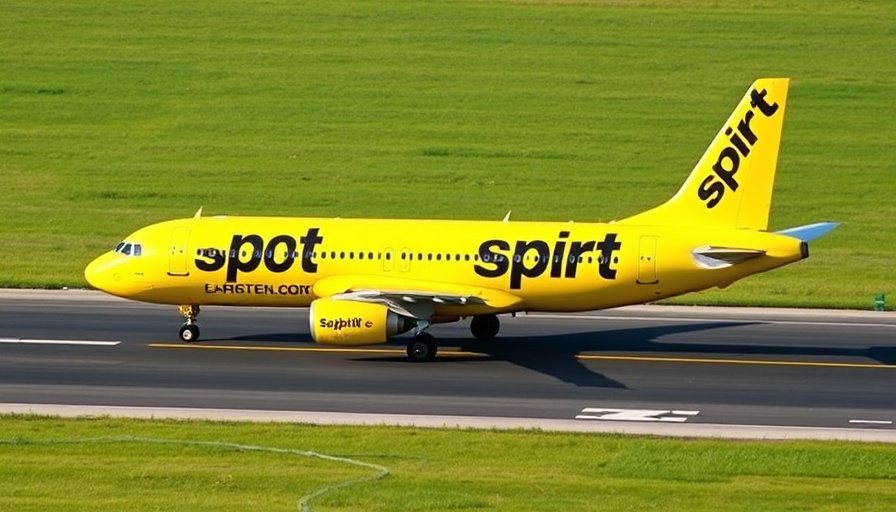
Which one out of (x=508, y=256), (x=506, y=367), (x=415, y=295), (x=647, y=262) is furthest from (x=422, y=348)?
(x=647, y=262)

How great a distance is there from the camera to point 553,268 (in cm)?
4212

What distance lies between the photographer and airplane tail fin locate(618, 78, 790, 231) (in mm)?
41875

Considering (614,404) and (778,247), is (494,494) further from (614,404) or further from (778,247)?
(778,247)

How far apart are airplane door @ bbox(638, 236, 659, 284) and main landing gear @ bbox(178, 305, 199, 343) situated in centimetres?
1232

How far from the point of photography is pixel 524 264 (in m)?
42.2

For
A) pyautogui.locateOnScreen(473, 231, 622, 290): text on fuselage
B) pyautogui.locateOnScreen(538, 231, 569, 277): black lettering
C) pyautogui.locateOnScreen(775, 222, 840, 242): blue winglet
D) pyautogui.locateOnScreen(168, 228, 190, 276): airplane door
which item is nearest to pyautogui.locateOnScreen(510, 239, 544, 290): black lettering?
pyautogui.locateOnScreen(473, 231, 622, 290): text on fuselage

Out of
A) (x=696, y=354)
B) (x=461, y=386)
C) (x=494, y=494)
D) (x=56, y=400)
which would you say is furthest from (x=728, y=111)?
(x=494, y=494)

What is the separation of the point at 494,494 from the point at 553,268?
15995mm

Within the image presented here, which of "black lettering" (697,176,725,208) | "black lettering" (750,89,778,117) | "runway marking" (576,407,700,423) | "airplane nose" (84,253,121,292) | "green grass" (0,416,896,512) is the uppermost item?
"black lettering" (750,89,778,117)

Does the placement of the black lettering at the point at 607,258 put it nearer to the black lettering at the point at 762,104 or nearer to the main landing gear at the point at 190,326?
the black lettering at the point at 762,104

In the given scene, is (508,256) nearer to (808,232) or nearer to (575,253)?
(575,253)

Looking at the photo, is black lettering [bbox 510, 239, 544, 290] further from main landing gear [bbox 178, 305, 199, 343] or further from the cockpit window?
the cockpit window

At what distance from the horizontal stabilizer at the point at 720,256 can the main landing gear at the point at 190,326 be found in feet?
45.4

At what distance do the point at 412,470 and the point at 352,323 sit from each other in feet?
37.7
